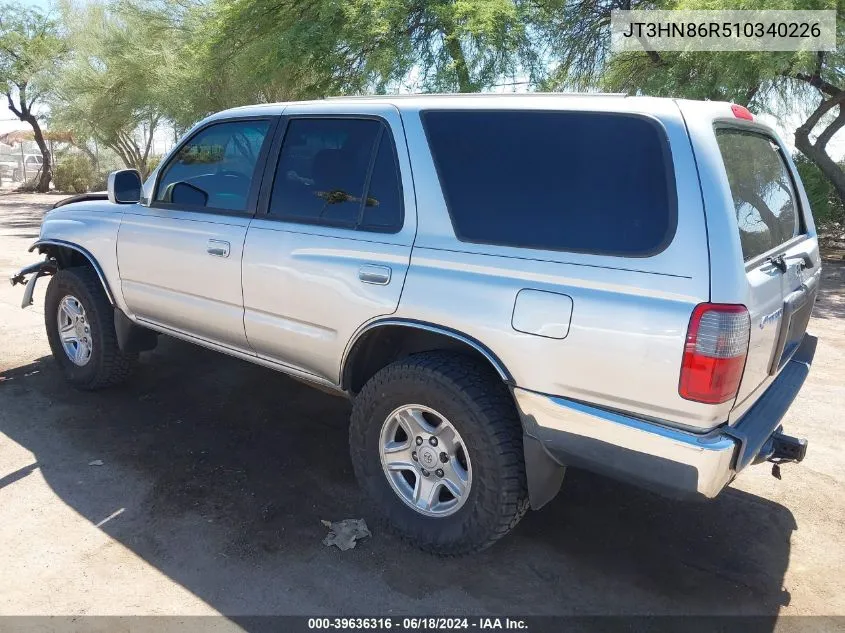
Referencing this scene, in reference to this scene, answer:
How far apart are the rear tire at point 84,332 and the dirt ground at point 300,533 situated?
206mm

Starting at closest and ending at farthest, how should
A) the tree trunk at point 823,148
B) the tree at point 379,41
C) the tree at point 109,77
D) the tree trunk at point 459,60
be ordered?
1. the tree at point 379,41
2. the tree trunk at point 459,60
3. the tree trunk at point 823,148
4. the tree at point 109,77

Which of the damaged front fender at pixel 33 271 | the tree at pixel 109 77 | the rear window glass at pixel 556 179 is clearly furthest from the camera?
the tree at pixel 109 77

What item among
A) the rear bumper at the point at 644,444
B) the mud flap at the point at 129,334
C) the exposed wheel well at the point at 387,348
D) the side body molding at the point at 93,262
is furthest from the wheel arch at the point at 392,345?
the side body molding at the point at 93,262

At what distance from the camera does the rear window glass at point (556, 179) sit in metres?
2.51

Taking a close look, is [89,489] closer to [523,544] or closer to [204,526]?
[204,526]

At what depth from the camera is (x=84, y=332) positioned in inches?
193

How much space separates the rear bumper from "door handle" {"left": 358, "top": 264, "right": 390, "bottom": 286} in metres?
0.79

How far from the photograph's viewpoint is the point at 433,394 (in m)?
2.96

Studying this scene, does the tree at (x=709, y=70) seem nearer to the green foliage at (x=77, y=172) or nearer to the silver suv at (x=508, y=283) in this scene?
the silver suv at (x=508, y=283)

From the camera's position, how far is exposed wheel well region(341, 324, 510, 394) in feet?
10.2

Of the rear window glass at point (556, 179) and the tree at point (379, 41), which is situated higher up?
the tree at point (379, 41)

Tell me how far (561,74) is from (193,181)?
11351 millimetres

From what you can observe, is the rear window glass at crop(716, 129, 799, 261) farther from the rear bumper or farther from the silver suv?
the rear bumper

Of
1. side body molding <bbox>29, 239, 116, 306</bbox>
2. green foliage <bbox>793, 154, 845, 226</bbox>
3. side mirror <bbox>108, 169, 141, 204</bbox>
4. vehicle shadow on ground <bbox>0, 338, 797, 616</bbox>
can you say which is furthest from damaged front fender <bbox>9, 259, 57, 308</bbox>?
green foliage <bbox>793, 154, 845, 226</bbox>
